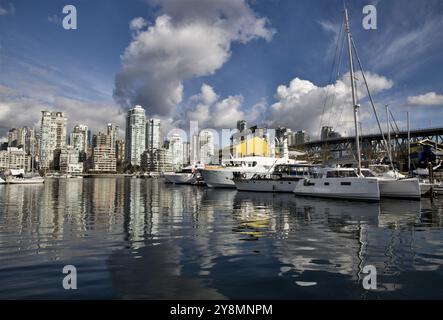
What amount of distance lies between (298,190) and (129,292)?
35.9 meters

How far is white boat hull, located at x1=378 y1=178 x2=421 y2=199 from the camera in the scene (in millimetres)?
34500

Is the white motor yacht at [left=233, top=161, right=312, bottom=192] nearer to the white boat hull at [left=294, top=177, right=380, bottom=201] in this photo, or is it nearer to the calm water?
the white boat hull at [left=294, top=177, right=380, bottom=201]

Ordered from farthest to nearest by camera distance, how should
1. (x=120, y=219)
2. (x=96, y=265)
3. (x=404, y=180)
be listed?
(x=404, y=180) → (x=120, y=219) → (x=96, y=265)

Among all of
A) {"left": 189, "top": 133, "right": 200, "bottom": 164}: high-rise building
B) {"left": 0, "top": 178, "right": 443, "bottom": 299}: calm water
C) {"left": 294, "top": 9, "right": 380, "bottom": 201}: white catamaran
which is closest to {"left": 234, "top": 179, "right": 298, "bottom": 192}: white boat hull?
{"left": 294, "top": 9, "right": 380, "bottom": 201}: white catamaran

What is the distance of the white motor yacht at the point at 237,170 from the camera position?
206 feet

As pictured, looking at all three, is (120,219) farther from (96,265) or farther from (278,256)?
(278,256)

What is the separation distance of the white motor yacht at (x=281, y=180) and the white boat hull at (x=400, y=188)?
1279 centimetres

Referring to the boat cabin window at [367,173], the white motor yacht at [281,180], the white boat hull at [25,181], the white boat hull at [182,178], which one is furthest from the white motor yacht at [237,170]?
the white boat hull at [25,181]

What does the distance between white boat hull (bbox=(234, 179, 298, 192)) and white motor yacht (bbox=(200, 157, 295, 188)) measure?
28.7ft

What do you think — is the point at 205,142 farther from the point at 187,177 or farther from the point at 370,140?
the point at 370,140

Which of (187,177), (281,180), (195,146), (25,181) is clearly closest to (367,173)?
(281,180)

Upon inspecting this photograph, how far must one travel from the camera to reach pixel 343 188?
114ft

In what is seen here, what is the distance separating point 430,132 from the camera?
13962cm
